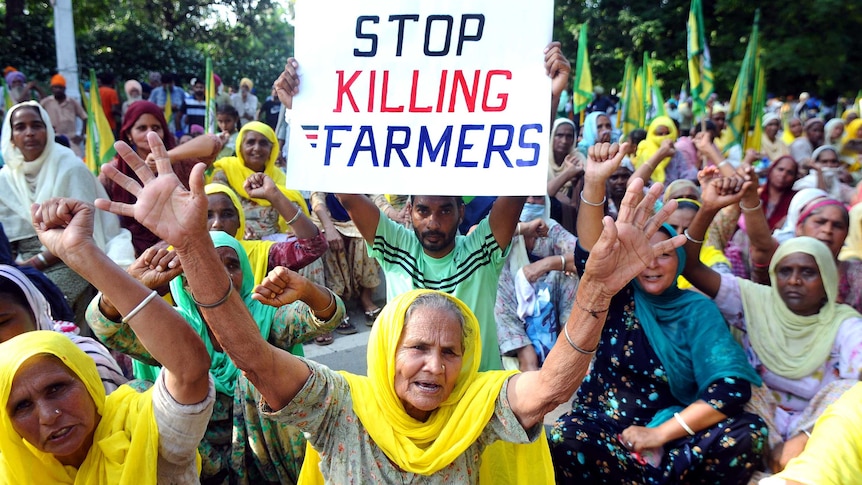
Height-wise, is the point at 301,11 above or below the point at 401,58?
above

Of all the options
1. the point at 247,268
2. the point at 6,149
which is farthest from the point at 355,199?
the point at 6,149

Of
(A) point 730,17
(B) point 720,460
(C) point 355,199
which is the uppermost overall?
(A) point 730,17

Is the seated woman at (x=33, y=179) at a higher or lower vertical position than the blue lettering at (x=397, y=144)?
lower

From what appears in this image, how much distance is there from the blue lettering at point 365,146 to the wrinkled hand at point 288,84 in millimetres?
338

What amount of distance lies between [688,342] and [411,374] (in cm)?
153

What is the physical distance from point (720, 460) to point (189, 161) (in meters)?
3.47

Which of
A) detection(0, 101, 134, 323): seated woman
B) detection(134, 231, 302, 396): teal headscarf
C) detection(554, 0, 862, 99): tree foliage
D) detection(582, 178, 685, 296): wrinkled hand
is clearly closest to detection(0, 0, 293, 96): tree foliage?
detection(554, 0, 862, 99): tree foliage

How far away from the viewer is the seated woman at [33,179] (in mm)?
4031

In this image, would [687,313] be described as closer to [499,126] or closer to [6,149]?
[499,126]

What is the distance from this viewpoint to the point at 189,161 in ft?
14.0

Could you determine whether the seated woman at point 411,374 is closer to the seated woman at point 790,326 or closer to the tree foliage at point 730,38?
the seated woman at point 790,326

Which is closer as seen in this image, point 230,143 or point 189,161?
point 189,161

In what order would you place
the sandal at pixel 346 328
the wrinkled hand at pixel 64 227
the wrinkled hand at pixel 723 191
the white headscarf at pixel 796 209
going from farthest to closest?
the sandal at pixel 346 328, the white headscarf at pixel 796 209, the wrinkled hand at pixel 723 191, the wrinkled hand at pixel 64 227

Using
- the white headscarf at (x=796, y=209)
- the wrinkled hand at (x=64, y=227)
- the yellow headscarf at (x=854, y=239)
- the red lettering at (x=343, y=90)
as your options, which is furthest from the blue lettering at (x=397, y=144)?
the white headscarf at (x=796, y=209)
